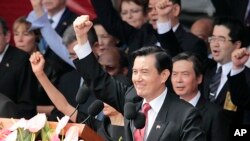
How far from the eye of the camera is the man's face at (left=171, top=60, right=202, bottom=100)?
620cm

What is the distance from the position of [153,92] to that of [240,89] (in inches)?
50.8

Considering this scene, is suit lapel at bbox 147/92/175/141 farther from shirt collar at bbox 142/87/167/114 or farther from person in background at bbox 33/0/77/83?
person in background at bbox 33/0/77/83

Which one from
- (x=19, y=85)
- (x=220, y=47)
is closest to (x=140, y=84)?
(x=220, y=47)

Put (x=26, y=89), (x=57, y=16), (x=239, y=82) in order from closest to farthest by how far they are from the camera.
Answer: (x=239, y=82) → (x=26, y=89) → (x=57, y=16)

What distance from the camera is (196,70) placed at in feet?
20.5

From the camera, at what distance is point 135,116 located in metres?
4.69

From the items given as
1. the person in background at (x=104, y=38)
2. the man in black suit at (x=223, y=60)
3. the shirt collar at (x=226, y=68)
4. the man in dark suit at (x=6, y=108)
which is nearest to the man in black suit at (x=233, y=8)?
the man in black suit at (x=223, y=60)

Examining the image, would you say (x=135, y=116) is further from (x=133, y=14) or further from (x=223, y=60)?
(x=133, y=14)

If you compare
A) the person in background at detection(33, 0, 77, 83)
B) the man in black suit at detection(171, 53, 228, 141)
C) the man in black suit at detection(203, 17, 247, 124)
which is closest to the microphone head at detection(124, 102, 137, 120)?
the man in black suit at detection(171, 53, 228, 141)

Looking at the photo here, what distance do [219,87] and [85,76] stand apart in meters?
1.52

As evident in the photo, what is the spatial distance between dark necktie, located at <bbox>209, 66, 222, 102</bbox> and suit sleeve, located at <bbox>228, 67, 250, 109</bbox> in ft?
1.06

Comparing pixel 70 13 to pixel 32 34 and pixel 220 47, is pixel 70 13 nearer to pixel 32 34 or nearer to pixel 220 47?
pixel 32 34

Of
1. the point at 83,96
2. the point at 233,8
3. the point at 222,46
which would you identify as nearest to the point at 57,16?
the point at 233,8

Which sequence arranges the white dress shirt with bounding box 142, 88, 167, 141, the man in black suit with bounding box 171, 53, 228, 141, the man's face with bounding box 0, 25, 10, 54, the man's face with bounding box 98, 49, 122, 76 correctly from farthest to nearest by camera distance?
the man's face with bounding box 0, 25, 10, 54 → the man's face with bounding box 98, 49, 122, 76 → the man in black suit with bounding box 171, 53, 228, 141 → the white dress shirt with bounding box 142, 88, 167, 141
